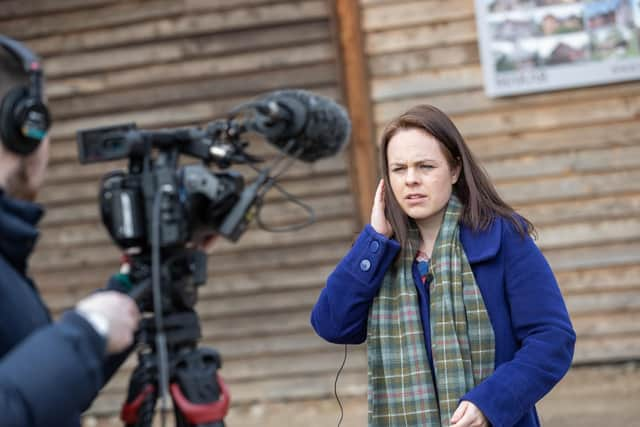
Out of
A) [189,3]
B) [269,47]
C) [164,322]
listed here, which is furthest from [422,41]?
[164,322]

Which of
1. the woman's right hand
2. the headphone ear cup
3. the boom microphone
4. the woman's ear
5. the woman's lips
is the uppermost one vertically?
the headphone ear cup

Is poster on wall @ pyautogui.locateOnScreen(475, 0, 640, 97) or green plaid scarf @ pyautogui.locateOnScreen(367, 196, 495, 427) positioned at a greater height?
poster on wall @ pyautogui.locateOnScreen(475, 0, 640, 97)

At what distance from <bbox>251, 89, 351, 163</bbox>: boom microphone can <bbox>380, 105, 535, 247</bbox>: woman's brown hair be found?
21 cm

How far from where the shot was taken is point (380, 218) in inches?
102

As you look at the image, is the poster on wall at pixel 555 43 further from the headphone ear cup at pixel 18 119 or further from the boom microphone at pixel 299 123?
the headphone ear cup at pixel 18 119

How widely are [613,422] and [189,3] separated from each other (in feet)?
11.5

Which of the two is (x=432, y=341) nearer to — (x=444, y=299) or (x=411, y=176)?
(x=444, y=299)

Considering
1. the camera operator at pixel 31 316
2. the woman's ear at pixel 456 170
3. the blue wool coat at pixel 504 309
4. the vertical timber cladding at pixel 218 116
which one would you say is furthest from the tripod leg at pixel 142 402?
the vertical timber cladding at pixel 218 116

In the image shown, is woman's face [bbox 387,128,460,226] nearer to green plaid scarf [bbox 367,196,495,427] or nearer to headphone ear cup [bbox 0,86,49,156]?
green plaid scarf [bbox 367,196,495,427]

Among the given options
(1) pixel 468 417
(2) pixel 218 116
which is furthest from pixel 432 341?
(2) pixel 218 116

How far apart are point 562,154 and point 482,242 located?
3.42 meters

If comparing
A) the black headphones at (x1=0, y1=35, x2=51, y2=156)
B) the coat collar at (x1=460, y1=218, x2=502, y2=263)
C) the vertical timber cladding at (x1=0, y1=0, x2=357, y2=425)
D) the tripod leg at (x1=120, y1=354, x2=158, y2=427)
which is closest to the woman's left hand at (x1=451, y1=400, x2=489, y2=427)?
the coat collar at (x1=460, y1=218, x2=502, y2=263)

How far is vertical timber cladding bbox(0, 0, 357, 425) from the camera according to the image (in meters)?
6.04

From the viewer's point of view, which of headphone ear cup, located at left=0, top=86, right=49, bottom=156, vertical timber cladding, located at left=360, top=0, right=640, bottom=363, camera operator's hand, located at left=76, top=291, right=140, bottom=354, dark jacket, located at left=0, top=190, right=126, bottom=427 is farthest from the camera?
vertical timber cladding, located at left=360, top=0, right=640, bottom=363
